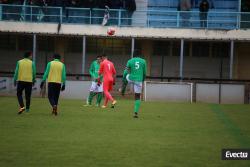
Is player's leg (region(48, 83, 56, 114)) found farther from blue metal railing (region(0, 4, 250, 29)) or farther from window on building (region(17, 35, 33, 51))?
window on building (region(17, 35, 33, 51))

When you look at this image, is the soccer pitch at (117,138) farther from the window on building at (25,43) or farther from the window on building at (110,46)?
the window on building at (25,43)

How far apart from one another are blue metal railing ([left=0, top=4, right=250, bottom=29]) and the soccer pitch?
638 inches

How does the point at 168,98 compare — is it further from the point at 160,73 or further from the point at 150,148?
the point at 150,148

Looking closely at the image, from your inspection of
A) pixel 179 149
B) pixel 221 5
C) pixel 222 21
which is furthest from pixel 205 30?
pixel 179 149

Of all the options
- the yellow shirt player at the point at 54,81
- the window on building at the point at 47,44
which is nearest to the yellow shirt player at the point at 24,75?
the yellow shirt player at the point at 54,81

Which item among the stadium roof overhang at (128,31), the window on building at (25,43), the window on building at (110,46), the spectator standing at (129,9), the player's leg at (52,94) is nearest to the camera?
the player's leg at (52,94)

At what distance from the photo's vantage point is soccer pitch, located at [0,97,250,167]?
12.4m

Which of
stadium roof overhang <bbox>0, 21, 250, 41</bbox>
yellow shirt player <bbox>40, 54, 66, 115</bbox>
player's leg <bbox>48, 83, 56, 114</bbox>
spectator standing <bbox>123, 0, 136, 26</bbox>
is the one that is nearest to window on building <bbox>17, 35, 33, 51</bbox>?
stadium roof overhang <bbox>0, 21, 250, 41</bbox>

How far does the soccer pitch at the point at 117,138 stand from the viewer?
1235 centimetres

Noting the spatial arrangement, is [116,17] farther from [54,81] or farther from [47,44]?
[54,81]

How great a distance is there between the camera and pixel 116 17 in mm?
39719

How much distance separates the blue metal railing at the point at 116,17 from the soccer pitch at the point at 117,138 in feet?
53.1

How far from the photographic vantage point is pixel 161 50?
146 ft

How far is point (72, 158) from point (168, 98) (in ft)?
77.1
